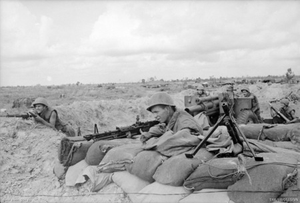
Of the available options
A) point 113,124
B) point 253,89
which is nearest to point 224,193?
point 113,124

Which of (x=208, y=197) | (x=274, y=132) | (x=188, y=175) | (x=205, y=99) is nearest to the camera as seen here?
(x=208, y=197)

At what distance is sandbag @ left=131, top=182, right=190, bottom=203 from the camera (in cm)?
302

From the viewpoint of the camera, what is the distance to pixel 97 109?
1355 cm

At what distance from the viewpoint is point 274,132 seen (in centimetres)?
422

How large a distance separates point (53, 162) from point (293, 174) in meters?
3.74

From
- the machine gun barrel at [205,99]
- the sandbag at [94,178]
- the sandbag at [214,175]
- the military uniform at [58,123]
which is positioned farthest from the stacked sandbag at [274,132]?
the military uniform at [58,123]

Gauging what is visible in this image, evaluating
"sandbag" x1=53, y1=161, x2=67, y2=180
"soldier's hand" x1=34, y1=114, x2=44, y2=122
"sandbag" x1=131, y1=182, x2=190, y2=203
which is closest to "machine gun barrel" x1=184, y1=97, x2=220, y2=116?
"sandbag" x1=131, y1=182, x2=190, y2=203

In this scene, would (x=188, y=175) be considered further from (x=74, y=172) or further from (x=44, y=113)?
(x=44, y=113)

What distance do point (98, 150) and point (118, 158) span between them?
20.4 inches

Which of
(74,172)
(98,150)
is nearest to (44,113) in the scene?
(74,172)

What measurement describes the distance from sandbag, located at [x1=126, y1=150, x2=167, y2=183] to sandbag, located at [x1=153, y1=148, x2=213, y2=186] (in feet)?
0.31

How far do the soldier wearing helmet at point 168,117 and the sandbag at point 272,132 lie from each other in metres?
1.03

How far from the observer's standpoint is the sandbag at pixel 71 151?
455 centimetres

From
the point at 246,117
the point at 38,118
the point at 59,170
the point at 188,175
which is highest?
the point at 38,118
